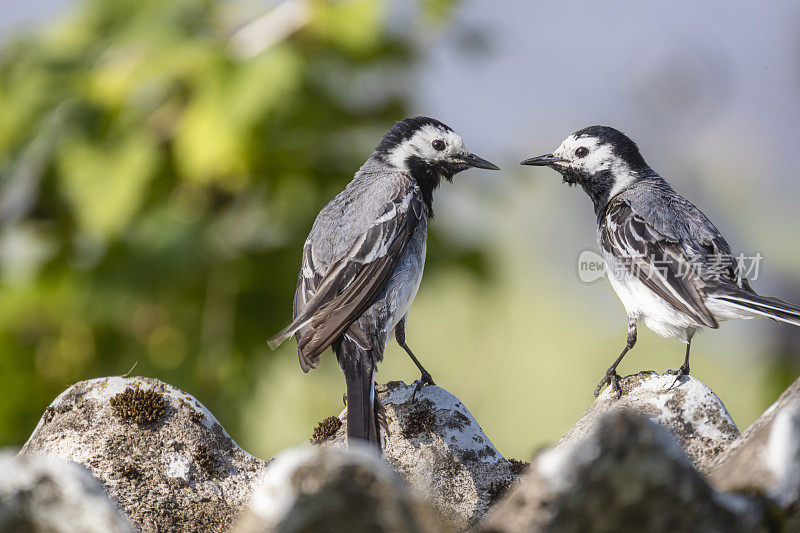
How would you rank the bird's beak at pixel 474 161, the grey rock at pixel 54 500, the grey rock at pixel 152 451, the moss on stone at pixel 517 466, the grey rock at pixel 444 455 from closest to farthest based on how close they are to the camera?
1. the grey rock at pixel 54 500
2. the grey rock at pixel 152 451
3. the grey rock at pixel 444 455
4. the moss on stone at pixel 517 466
5. the bird's beak at pixel 474 161

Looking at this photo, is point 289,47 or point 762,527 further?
point 289,47

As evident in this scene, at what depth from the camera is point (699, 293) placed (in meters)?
4.46

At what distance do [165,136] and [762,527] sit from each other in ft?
26.3

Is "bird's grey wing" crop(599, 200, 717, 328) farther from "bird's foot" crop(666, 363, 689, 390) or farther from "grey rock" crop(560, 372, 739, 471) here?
"grey rock" crop(560, 372, 739, 471)

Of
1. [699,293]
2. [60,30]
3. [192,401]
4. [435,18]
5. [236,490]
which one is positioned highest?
[60,30]

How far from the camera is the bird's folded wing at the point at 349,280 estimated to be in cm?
426

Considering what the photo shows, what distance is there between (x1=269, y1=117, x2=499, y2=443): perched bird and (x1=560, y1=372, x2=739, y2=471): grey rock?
42.2 inches

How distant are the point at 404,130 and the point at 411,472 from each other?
2283mm

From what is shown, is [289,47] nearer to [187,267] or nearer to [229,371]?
[187,267]

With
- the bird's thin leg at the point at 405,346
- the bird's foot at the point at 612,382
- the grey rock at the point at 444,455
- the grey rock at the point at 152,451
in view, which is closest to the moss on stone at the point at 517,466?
the grey rock at the point at 444,455

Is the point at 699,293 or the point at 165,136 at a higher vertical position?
the point at 165,136

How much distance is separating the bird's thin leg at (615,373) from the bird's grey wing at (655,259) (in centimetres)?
36

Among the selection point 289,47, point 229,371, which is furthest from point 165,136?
point 229,371

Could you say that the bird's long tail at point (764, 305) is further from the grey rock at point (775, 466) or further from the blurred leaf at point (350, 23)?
the blurred leaf at point (350, 23)
